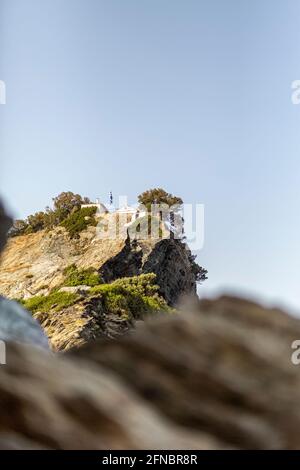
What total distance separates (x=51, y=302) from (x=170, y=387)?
4092 cm

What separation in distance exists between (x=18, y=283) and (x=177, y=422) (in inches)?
1860

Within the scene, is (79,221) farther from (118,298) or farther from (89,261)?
(118,298)

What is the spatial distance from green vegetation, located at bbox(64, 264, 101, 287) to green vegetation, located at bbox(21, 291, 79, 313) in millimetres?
1845

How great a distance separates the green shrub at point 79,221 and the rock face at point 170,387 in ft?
163

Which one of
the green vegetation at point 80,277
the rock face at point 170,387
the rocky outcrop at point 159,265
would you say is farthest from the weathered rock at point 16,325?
the rocky outcrop at point 159,265

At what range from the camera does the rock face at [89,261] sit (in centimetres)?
4675

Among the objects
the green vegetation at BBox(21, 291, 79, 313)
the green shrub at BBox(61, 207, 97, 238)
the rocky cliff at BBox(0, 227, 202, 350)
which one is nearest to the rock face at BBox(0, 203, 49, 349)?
the rocky cliff at BBox(0, 227, 202, 350)

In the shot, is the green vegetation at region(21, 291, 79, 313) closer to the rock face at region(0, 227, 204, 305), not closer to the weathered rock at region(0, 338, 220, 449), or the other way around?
the rock face at region(0, 227, 204, 305)

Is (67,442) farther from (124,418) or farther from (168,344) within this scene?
(168,344)

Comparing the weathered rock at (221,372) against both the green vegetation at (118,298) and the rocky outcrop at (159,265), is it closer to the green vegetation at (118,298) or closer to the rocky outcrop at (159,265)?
the green vegetation at (118,298)

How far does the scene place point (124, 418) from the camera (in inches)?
26.9

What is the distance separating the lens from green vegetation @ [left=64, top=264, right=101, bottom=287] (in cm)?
4474

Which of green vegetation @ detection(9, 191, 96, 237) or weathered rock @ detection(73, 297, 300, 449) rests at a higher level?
green vegetation @ detection(9, 191, 96, 237)

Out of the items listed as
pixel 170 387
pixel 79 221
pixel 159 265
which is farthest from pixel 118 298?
pixel 170 387
